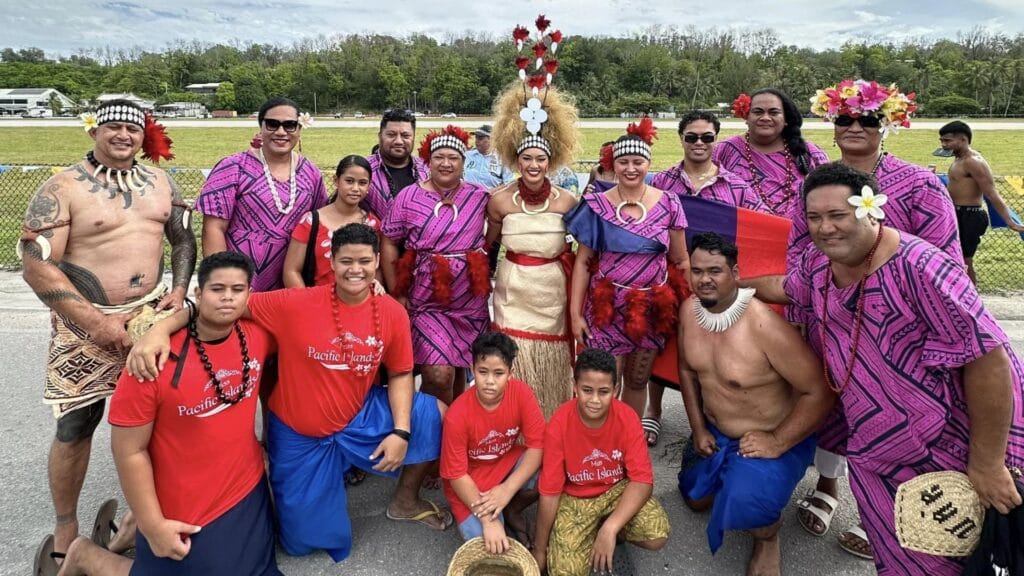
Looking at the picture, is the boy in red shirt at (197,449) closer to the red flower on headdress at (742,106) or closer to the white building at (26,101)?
the red flower on headdress at (742,106)

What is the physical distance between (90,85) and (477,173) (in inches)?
3714

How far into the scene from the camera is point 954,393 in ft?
7.52

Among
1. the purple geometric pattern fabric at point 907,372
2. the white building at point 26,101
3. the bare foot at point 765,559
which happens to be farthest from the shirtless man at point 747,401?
the white building at point 26,101

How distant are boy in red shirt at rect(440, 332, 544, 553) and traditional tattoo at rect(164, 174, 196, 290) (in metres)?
1.65

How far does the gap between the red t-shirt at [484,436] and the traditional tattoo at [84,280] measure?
5.88 ft

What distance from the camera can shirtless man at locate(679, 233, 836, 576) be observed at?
2979 millimetres

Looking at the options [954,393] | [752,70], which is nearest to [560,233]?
[954,393]

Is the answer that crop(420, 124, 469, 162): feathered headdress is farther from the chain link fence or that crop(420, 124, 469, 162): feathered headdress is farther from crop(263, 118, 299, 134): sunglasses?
the chain link fence

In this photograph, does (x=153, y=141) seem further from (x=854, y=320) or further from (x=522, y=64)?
(x=854, y=320)

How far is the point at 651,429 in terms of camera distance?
4336 millimetres

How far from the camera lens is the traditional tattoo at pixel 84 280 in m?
3.07

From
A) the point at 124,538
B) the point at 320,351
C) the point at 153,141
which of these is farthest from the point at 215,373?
the point at 153,141

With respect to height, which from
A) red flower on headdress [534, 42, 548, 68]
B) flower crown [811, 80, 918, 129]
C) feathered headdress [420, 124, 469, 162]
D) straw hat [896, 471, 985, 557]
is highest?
red flower on headdress [534, 42, 548, 68]

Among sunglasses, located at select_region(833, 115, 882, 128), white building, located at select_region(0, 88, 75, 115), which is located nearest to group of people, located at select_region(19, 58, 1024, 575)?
sunglasses, located at select_region(833, 115, 882, 128)
